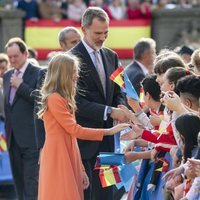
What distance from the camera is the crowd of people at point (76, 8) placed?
25359mm

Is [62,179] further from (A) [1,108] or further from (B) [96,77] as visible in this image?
(A) [1,108]

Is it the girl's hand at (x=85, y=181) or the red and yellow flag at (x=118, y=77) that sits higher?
the red and yellow flag at (x=118, y=77)

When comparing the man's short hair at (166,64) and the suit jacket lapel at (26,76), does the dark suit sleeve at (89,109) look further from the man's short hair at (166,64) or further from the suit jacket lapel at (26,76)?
the suit jacket lapel at (26,76)

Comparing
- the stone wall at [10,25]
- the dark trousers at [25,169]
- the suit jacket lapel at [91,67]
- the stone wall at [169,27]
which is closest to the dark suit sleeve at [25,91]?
the dark trousers at [25,169]

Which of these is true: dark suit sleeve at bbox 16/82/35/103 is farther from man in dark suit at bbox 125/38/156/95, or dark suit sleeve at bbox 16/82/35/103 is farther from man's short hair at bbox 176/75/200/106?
man's short hair at bbox 176/75/200/106

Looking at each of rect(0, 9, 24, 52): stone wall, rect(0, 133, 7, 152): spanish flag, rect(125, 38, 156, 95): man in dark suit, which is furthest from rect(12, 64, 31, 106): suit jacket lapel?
rect(0, 9, 24, 52): stone wall

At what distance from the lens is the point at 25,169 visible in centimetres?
1245

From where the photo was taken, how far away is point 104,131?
9367 mm

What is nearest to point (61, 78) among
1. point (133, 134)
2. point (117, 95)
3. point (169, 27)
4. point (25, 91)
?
point (133, 134)

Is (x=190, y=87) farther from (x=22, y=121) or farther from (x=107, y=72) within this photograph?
(x=22, y=121)

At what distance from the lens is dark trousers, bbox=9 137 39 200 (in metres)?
12.4

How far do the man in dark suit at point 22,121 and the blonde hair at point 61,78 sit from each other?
9.55 ft

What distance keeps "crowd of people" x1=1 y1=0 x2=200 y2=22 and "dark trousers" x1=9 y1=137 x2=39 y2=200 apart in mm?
12731

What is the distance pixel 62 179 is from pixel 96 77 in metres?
1.49
